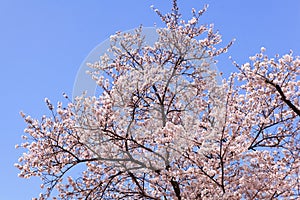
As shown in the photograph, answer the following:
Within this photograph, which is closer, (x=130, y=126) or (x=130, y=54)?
(x=130, y=126)

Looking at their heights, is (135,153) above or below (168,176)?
above

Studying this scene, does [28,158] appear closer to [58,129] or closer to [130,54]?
[58,129]

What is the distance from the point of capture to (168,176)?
7430 mm

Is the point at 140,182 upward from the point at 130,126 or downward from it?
downward

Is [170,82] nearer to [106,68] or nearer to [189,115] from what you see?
[189,115]

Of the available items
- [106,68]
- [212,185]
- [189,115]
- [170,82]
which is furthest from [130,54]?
[212,185]

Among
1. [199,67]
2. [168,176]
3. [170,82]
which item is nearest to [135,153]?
[168,176]

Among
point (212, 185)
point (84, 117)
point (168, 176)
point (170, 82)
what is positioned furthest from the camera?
point (170, 82)

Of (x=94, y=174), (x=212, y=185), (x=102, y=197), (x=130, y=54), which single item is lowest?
(x=212, y=185)

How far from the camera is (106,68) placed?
10.6 metres

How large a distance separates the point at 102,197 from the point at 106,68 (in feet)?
12.0

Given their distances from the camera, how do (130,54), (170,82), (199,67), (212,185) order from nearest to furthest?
1. (212,185)
2. (170,82)
3. (199,67)
4. (130,54)

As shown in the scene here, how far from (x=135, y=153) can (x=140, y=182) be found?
761 mm

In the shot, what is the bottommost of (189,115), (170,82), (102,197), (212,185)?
(212,185)
